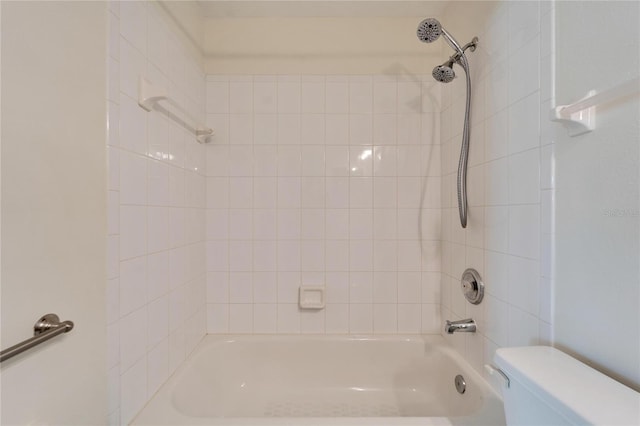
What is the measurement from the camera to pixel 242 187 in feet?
5.39

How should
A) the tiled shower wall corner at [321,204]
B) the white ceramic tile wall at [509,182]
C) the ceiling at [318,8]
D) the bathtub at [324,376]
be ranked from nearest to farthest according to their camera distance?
the white ceramic tile wall at [509,182] → the bathtub at [324,376] → the ceiling at [318,8] → the tiled shower wall corner at [321,204]

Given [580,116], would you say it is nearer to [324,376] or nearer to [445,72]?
[445,72]

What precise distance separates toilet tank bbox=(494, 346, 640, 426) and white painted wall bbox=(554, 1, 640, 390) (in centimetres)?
9

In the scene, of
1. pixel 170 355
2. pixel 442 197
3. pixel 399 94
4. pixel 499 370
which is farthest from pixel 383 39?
pixel 170 355

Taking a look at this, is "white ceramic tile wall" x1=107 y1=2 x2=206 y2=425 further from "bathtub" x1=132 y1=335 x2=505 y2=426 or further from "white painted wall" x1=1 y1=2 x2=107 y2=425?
"bathtub" x1=132 y1=335 x2=505 y2=426

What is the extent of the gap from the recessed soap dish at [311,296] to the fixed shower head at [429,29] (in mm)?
1368

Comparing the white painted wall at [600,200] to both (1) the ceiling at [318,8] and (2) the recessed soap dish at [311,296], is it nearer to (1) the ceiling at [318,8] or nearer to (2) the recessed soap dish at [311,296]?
(1) the ceiling at [318,8]

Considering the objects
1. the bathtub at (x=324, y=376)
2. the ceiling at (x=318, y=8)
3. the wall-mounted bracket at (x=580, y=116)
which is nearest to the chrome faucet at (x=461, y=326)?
the bathtub at (x=324, y=376)

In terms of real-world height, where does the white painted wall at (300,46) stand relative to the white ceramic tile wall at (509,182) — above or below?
above

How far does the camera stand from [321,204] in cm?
164

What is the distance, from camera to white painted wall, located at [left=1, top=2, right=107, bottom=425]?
1.97 ft

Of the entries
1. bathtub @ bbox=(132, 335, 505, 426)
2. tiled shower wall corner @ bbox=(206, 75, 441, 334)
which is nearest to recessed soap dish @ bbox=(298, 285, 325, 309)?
tiled shower wall corner @ bbox=(206, 75, 441, 334)

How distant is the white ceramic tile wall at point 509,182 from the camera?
0.85 metres

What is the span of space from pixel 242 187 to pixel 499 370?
143cm
